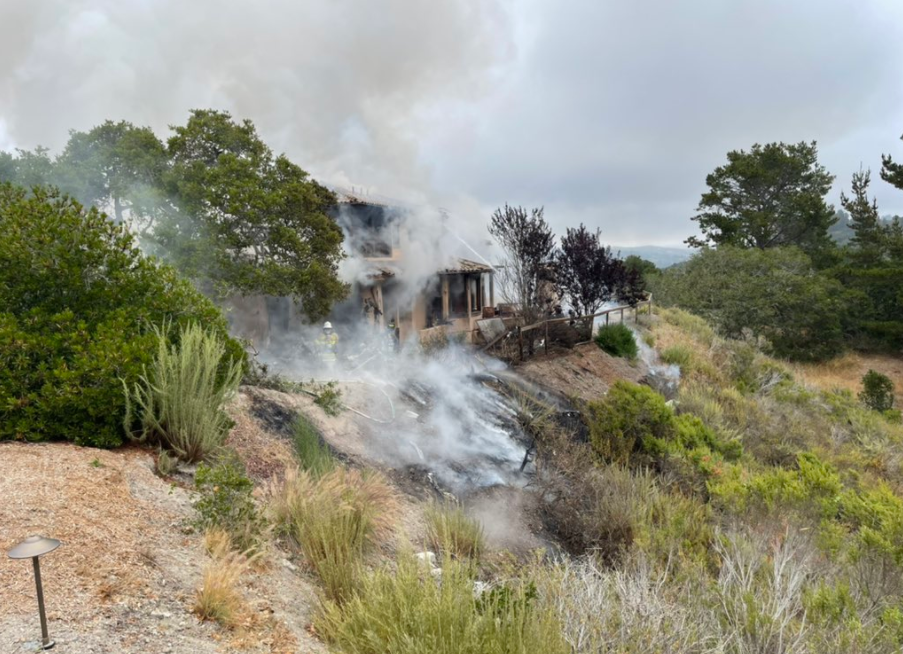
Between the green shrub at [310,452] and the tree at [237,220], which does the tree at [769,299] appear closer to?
the tree at [237,220]

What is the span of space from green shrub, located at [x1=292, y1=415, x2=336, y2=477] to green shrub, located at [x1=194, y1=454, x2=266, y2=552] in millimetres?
1367

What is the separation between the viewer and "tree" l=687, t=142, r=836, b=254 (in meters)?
35.2

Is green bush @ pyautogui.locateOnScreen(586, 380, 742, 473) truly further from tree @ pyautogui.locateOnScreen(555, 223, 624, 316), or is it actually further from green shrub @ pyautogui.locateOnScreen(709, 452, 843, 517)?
tree @ pyautogui.locateOnScreen(555, 223, 624, 316)

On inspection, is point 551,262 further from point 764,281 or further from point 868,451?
point 764,281

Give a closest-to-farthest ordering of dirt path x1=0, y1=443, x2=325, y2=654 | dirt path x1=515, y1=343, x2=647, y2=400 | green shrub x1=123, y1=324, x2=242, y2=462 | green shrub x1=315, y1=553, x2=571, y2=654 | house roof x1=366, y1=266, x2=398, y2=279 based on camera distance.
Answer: green shrub x1=315, y1=553, x2=571, y2=654, dirt path x1=0, y1=443, x2=325, y2=654, green shrub x1=123, y1=324, x2=242, y2=462, dirt path x1=515, y1=343, x2=647, y2=400, house roof x1=366, y1=266, x2=398, y2=279

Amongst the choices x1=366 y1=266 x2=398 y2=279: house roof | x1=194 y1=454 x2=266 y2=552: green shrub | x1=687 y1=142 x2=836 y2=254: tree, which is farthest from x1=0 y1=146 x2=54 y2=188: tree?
x1=687 y1=142 x2=836 y2=254: tree

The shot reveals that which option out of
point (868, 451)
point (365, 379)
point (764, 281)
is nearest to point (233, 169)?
point (365, 379)

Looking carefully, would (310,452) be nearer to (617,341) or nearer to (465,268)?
(617,341)

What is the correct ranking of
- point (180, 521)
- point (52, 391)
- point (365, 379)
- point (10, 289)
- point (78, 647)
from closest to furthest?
1. point (78, 647)
2. point (180, 521)
3. point (52, 391)
4. point (10, 289)
5. point (365, 379)

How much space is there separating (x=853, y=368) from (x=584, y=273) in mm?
18643

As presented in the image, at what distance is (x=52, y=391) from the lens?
4.66 meters

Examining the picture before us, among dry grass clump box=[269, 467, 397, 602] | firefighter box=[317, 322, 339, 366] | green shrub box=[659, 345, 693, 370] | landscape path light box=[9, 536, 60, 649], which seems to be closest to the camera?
landscape path light box=[9, 536, 60, 649]

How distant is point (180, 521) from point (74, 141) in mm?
18434

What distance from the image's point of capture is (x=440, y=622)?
2.65 metres
